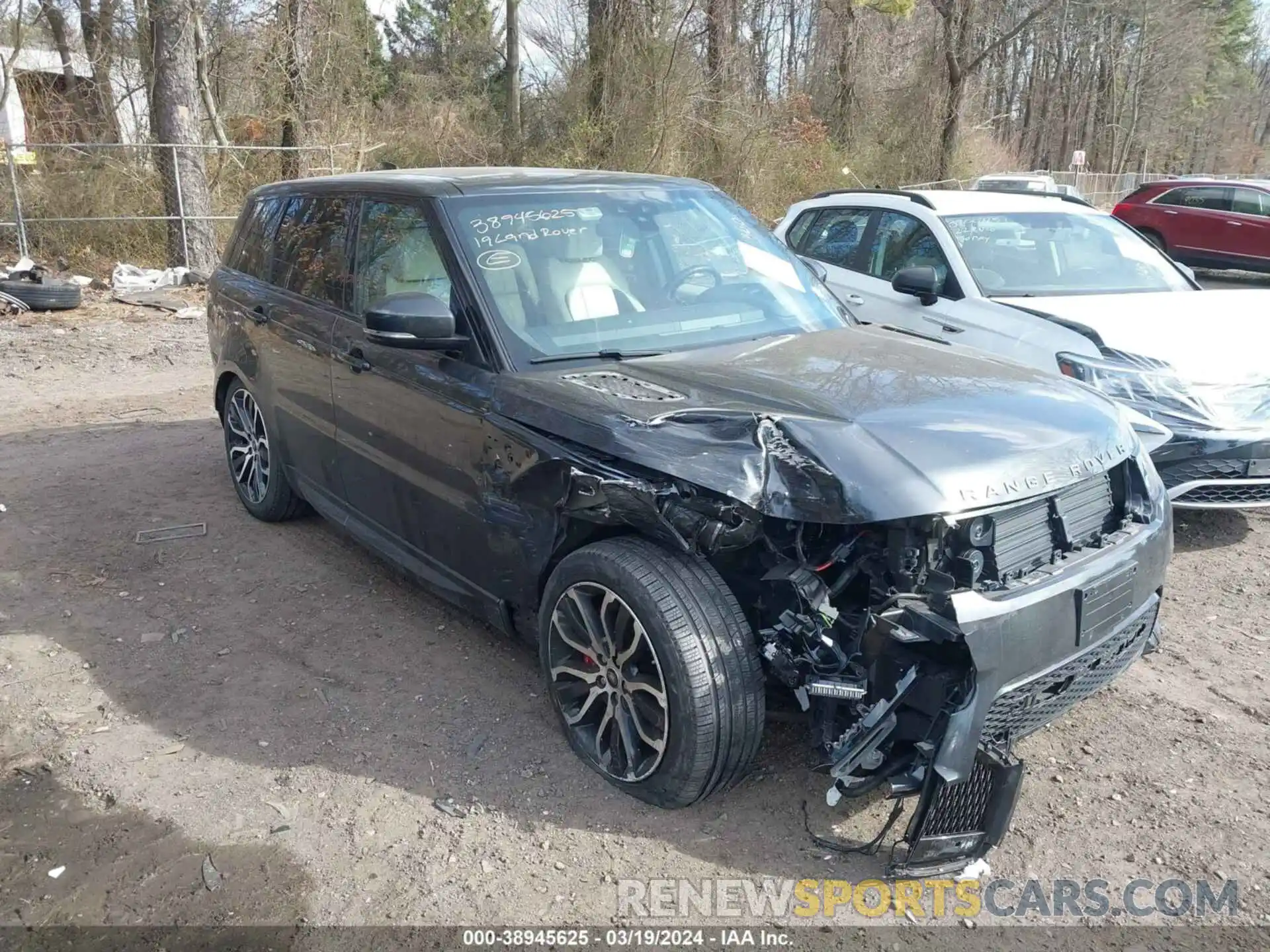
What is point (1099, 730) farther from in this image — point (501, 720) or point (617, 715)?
point (501, 720)

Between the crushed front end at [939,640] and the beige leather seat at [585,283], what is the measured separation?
1.19 metres

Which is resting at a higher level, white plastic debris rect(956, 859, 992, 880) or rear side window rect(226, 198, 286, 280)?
rear side window rect(226, 198, 286, 280)

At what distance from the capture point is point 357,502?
4.61 metres

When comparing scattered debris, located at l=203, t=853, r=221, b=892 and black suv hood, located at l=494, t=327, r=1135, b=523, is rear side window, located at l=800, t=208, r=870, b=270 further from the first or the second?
scattered debris, located at l=203, t=853, r=221, b=892

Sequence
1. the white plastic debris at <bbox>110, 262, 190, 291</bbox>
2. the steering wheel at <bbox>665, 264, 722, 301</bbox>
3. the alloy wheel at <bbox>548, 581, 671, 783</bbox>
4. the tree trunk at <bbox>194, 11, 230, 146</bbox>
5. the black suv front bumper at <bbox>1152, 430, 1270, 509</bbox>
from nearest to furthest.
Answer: the alloy wheel at <bbox>548, 581, 671, 783</bbox>, the steering wheel at <bbox>665, 264, 722, 301</bbox>, the black suv front bumper at <bbox>1152, 430, 1270, 509</bbox>, the white plastic debris at <bbox>110, 262, 190, 291</bbox>, the tree trunk at <bbox>194, 11, 230, 146</bbox>

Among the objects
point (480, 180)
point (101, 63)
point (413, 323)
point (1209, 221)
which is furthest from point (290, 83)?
point (1209, 221)

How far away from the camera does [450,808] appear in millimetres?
3295

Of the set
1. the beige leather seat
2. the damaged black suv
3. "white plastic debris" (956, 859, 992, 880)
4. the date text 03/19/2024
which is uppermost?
the beige leather seat

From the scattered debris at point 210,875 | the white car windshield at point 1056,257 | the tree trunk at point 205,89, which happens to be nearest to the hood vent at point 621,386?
the scattered debris at point 210,875

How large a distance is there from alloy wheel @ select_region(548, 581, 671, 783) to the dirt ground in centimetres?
15

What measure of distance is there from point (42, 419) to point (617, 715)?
686cm

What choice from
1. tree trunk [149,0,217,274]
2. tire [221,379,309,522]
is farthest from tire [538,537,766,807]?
tree trunk [149,0,217,274]

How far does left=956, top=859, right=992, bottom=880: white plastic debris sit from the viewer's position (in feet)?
9.70

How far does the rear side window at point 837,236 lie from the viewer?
25.0 ft
